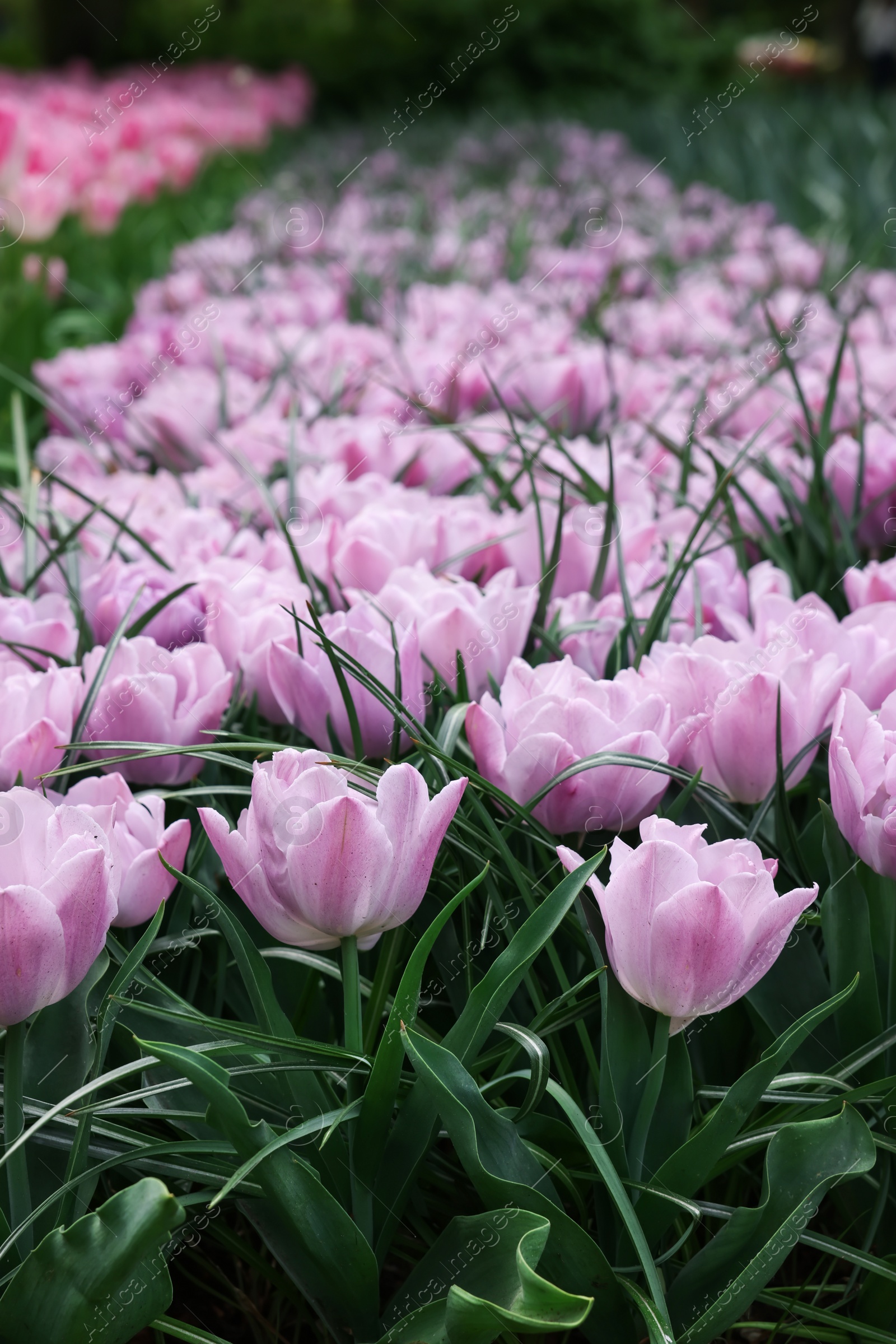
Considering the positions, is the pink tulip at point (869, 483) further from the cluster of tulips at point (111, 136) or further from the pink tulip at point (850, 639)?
the cluster of tulips at point (111, 136)

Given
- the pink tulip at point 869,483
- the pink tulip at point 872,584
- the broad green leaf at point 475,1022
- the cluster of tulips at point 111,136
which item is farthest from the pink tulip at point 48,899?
the cluster of tulips at point 111,136

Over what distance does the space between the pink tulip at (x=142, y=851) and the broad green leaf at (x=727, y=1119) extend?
40 centimetres

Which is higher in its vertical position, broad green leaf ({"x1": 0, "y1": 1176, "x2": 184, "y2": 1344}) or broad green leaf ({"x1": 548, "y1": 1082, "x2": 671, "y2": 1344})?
broad green leaf ({"x1": 0, "y1": 1176, "x2": 184, "y2": 1344})

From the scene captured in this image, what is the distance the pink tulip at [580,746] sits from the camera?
3.01ft

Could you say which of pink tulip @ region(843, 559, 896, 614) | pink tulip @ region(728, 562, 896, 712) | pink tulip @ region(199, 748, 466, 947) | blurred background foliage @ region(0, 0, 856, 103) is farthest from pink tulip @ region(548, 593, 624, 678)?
blurred background foliage @ region(0, 0, 856, 103)

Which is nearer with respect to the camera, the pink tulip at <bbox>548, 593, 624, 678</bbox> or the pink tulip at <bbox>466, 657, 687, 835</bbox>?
the pink tulip at <bbox>466, 657, 687, 835</bbox>

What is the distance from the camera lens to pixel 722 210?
4.88 m

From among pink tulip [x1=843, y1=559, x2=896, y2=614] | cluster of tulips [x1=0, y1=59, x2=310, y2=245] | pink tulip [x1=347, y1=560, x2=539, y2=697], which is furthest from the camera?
cluster of tulips [x1=0, y1=59, x2=310, y2=245]

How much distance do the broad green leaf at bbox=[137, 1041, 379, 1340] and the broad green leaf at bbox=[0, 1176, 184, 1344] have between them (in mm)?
57

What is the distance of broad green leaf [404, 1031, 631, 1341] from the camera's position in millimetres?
717

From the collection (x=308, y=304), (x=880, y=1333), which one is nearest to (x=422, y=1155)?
(x=880, y=1333)

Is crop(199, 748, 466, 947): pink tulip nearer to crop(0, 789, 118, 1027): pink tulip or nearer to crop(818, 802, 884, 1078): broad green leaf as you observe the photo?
crop(0, 789, 118, 1027): pink tulip

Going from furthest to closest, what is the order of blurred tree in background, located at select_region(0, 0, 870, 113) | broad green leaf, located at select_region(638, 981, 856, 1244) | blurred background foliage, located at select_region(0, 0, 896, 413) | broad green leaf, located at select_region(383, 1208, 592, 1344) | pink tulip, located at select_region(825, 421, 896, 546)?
blurred tree in background, located at select_region(0, 0, 870, 113)
blurred background foliage, located at select_region(0, 0, 896, 413)
pink tulip, located at select_region(825, 421, 896, 546)
broad green leaf, located at select_region(638, 981, 856, 1244)
broad green leaf, located at select_region(383, 1208, 592, 1344)

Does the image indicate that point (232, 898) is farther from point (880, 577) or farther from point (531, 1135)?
point (880, 577)
